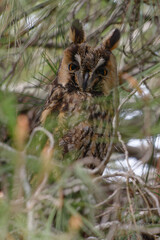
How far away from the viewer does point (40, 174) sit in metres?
0.83

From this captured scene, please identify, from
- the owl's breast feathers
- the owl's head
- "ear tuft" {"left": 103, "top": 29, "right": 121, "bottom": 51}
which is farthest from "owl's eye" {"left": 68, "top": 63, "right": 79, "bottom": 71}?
"ear tuft" {"left": 103, "top": 29, "right": 121, "bottom": 51}

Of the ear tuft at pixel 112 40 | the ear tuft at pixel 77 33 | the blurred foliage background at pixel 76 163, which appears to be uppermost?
the ear tuft at pixel 77 33

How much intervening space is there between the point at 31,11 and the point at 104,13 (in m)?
0.47

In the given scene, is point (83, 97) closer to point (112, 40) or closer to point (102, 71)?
point (102, 71)

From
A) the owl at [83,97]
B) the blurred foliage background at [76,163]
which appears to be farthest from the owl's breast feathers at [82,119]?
the blurred foliage background at [76,163]

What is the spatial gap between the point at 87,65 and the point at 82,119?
0.29 meters

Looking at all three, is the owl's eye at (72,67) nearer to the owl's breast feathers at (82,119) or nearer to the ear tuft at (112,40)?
the owl's breast feathers at (82,119)

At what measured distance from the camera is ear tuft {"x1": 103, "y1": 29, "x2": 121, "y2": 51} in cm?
196

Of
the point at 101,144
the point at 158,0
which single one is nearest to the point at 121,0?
the point at 158,0

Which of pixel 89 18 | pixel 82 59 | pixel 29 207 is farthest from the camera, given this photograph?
pixel 89 18

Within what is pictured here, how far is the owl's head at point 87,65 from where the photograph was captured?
1.86 m

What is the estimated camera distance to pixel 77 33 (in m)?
2.00

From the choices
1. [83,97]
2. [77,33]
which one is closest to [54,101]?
[83,97]

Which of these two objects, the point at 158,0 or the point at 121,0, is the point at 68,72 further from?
the point at 158,0
